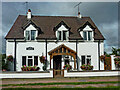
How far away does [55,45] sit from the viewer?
2009 cm

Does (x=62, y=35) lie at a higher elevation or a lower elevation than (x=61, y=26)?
lower

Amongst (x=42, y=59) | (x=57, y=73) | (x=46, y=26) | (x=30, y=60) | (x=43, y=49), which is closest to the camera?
(x=57, y=73)

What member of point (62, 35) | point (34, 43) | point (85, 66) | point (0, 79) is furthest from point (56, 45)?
point (0, 79)

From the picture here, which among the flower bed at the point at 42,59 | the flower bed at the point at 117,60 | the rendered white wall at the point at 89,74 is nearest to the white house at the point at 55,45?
the flower bed at the point at 42,59

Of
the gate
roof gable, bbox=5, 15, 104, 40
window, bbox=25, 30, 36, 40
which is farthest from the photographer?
roof gable, bbox=5, 15, 104, 40

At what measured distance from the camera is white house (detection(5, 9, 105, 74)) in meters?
19.4

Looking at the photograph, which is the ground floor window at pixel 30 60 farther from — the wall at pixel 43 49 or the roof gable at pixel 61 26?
the roof gable at pixel 61 26

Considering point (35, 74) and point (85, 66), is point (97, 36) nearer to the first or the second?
point (85, 66)

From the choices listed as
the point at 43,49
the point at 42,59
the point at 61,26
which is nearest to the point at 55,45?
the point at 43,49

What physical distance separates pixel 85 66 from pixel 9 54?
11015mm

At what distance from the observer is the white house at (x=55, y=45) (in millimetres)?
19438

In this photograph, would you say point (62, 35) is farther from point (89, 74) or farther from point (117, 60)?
point (117, 60)

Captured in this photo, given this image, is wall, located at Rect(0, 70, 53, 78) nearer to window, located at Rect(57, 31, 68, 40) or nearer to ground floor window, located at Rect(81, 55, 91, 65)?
window, located at Rect(57, 31, 68, 40)

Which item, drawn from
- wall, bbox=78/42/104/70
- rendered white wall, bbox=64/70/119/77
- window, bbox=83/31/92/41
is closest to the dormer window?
wall, bbox=78/42/104/70
